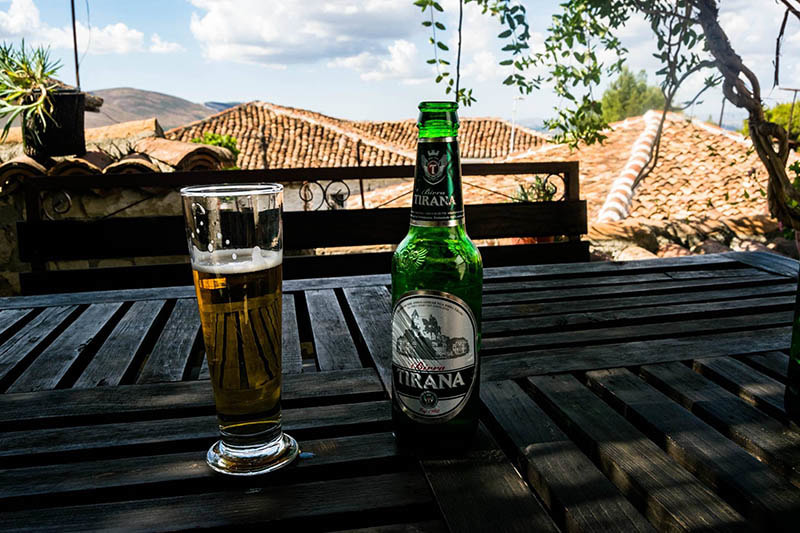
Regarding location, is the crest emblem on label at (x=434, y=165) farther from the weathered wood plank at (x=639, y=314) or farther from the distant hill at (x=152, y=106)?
the distant hill at (x=152, y=106)

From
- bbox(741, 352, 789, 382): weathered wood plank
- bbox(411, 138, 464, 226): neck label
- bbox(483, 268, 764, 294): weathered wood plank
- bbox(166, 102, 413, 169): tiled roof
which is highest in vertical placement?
bbox(166, 102, 413, 169): tiled roof

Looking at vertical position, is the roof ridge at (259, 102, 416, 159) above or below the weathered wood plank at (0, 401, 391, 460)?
above

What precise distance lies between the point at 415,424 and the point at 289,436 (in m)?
0.17

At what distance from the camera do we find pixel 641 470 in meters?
0.75

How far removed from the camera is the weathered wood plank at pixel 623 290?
1577 mm

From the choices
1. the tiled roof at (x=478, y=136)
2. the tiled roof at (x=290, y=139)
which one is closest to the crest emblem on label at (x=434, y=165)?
the tiled roof at (x=290, y=139)

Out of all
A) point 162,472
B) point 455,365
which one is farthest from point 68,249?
point 455,365

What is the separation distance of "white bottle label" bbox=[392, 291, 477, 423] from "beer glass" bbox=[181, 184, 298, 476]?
0.53ft

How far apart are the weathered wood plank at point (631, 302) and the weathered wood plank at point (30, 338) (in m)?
0.94

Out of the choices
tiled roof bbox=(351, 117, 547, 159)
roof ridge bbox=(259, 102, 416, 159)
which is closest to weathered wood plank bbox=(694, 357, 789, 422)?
roof ridge bbox=(259, 102, 416, 159)

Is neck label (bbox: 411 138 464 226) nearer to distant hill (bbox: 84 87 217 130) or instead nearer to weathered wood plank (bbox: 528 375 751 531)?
weathered wood plank (bbox: 528 375 751 531)

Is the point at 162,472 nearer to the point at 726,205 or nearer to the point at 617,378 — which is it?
the point at 617,378

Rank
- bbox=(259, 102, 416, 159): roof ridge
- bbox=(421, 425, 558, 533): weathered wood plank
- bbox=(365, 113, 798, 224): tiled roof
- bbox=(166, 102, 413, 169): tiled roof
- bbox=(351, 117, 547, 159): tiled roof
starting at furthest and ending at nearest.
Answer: bbox=(351, 117, 547, 159): tiled roof
bbox=(259, 102, 416, 159): roof ridge
bbox=(166, 102, 413, 169): tiled roof
bbox=(365, 113, 798, 224): tiled roof
bbox=(421, 425, 558, 533): weathered wood plank

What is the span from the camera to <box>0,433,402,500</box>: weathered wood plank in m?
0.74
